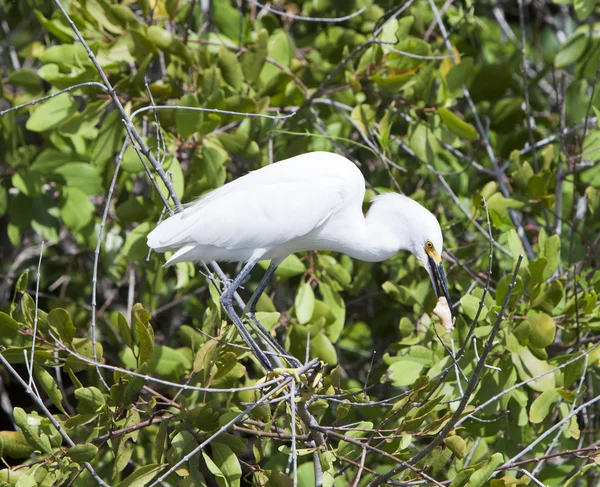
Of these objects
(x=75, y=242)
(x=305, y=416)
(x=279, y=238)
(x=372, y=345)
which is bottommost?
(x=372, y=345)

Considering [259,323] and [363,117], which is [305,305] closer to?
[259,323]

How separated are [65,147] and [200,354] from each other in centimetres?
112

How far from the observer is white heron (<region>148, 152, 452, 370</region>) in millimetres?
2096

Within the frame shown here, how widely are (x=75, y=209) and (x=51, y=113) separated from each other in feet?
1.16

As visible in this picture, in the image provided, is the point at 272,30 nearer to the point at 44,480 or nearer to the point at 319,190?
the point at 319,190

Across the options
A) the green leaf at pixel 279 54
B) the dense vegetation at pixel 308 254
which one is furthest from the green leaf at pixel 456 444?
the green leaf at pixel 279 54

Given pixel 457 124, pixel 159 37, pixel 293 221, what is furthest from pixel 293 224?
pixel 159 37

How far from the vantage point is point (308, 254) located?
8.20ft

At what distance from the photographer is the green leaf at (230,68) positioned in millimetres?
2332

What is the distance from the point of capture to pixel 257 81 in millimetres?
2412

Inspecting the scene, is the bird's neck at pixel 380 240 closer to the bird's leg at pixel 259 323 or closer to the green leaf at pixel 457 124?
the bird's leg at pixel 259 323

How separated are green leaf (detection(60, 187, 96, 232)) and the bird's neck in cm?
93

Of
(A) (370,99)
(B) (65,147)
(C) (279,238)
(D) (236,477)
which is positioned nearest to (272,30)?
(A) (370,99)

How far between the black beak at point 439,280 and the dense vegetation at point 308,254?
0.07 m
